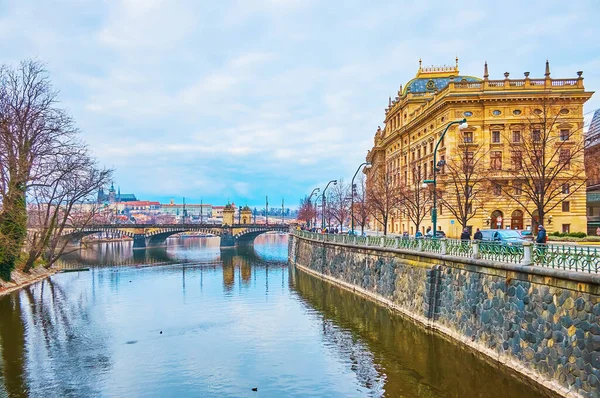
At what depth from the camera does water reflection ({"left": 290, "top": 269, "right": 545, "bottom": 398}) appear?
17.5 metres

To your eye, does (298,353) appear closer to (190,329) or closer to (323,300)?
(190,329)

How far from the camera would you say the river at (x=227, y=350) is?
1830cm

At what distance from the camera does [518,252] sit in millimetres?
18906

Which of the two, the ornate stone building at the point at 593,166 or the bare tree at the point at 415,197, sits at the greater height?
the ornate stone building at the point at 593,166

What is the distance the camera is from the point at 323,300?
37.3 m

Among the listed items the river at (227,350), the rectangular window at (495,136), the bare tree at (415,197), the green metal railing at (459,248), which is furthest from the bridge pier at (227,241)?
the green metal railing at (459,248)

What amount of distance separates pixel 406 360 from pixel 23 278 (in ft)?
125

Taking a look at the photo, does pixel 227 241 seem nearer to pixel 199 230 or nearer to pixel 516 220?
pixel 199 230

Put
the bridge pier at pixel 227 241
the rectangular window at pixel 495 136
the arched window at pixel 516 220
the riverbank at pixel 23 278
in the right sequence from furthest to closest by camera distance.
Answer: the bridge pier at pixel 227 241, the rectangular window at pixel 495 136, the arched window at pixel 516 220, the riverbank at pixel 23 278

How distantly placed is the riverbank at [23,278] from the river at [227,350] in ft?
4.09

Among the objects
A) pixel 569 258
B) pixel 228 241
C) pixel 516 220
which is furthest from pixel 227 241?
pixel 569 258

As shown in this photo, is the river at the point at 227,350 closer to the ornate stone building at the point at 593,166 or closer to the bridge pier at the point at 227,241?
the ornate stone building at the point at 593,166

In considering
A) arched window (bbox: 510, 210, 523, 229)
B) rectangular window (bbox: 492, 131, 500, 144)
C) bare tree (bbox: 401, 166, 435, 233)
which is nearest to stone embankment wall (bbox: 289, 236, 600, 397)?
bare tree (bbox: 401, 166, 435, 233)

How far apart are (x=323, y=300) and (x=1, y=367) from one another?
70.5 ft
